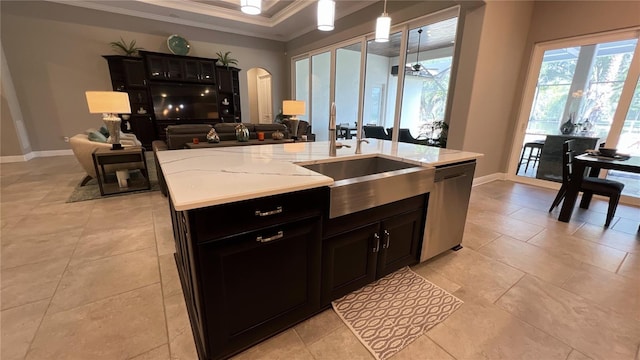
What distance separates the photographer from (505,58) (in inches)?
157

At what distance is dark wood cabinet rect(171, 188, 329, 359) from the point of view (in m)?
1.07

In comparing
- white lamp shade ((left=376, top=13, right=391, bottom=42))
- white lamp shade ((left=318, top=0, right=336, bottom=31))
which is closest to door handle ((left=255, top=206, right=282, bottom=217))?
white lamp shade ((left=318, top=0, right=336, bottom=31))

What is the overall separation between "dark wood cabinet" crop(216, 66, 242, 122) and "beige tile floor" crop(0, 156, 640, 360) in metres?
4.94

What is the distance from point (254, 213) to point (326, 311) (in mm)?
888

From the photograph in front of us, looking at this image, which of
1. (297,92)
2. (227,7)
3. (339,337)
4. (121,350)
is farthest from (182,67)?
(339,337)

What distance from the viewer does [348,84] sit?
678cm

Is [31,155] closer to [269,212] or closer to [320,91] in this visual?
[320,91]

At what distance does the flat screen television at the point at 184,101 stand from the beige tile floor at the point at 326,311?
4037 millimetres

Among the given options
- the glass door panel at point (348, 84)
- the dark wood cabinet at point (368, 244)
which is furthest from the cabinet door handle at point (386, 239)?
the glass door panel at point (348, 84)

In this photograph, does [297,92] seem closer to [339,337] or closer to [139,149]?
[139,149]

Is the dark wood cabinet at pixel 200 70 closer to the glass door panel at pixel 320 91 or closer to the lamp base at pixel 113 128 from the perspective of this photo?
the glass door panel at pixel 320 91

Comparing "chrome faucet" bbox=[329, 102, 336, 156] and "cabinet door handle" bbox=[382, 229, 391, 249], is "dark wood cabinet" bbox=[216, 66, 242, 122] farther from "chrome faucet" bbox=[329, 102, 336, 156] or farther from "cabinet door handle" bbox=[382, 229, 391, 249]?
"cabinet door handle" bbox=[382, 229, 391, 249]

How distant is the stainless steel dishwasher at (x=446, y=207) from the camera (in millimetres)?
1909

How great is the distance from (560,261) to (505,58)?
326 centimetres
